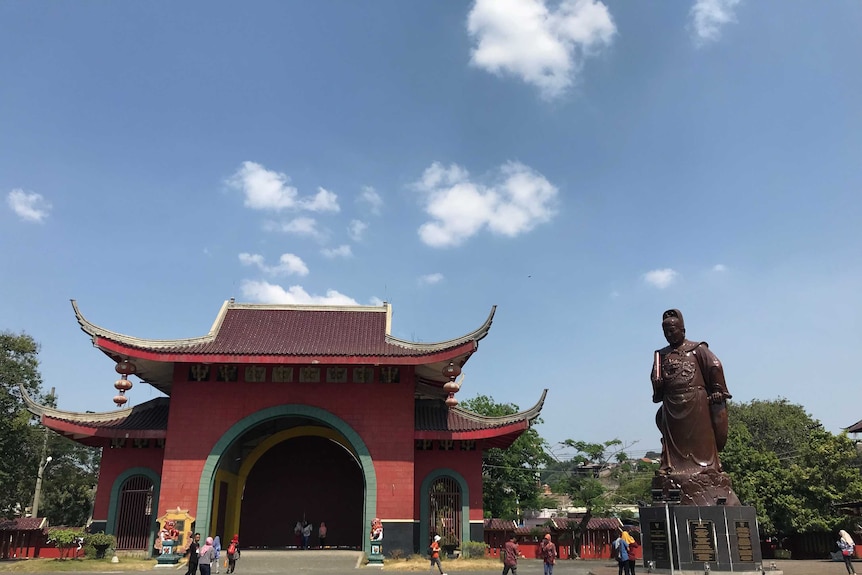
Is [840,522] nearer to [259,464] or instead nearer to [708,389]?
[708,389]

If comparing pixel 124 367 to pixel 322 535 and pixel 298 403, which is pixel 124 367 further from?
pixel 322 535

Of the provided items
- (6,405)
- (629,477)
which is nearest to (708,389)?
(6,405)

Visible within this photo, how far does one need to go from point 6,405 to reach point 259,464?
1039cm

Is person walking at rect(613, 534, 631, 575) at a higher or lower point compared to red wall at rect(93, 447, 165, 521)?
lower

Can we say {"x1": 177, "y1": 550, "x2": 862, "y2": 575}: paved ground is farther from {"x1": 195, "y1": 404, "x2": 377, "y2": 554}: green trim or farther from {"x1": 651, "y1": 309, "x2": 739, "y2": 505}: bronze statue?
{"x1": 651, "y1": 309, "x2": 739, "y2": 505}: bronze statue

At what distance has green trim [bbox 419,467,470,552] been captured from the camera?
20.1 m

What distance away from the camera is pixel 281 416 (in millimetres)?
19984

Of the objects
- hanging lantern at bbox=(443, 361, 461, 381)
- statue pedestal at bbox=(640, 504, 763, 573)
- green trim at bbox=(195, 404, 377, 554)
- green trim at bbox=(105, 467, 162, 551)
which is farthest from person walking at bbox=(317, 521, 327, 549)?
statue pedestal at bbox=(640, 504, 763, 573)

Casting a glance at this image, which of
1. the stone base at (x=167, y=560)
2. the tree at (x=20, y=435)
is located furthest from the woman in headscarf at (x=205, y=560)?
the tree at (x=20, y=435)

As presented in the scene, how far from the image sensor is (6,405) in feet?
84.7

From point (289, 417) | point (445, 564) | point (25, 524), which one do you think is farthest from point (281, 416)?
point (25, 524)

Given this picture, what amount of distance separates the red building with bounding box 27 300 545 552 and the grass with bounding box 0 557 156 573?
1.36 metres

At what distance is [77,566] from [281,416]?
658 centimetres

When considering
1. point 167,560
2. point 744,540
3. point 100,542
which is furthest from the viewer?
point 100,542
